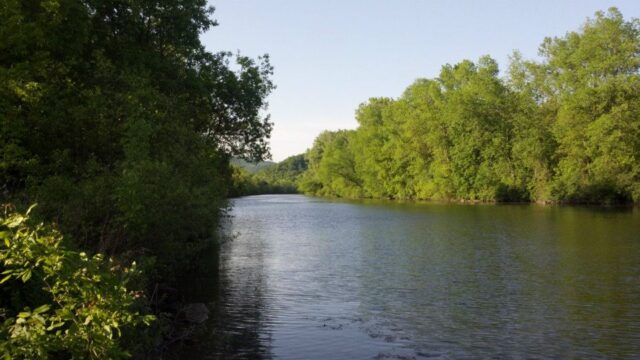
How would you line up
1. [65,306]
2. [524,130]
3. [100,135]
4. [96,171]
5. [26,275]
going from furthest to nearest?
[524,130] < [100,135] < [96,171] < [65,306] < [26,275]

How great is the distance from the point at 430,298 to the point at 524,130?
78080 millimetres

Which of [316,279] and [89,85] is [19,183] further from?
[316,279]

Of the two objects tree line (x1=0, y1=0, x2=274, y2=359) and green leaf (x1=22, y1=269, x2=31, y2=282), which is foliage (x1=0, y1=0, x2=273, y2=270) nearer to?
tree line (x1=0, y1=0, x2=274, y2=359)

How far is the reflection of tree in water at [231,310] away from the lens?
15664 millimetres

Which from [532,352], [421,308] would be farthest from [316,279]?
[532,352]

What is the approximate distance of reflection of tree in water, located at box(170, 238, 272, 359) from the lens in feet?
51.4

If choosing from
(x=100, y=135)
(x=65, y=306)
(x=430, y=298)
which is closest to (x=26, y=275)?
(x=65, y=306)

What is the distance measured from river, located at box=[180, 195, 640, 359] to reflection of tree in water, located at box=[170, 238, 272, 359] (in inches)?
2.5

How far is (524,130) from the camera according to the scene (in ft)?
304

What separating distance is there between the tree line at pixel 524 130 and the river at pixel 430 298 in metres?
40.6

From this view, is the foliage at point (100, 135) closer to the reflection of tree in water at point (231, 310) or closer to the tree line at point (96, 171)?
the tree line at point (96, 171)

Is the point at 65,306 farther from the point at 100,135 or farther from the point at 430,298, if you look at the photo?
the point at 430,298

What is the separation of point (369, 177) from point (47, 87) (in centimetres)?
11766

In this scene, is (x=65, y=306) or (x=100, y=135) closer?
(x=65, y=306)
